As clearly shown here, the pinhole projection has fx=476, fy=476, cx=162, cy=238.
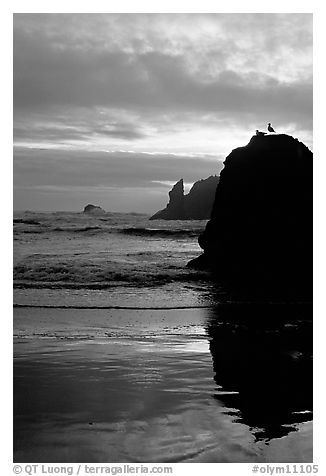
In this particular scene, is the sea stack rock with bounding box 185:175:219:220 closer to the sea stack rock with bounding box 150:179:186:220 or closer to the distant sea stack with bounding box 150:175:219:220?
the distant sea stack with bounding box 150:175:219:220

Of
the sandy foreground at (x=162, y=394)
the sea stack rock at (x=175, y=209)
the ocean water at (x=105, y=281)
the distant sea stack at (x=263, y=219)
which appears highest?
the sea stack rock at (x=175, y=209)

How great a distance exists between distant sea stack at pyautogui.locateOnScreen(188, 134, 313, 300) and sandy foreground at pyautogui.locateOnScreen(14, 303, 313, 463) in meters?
6.72

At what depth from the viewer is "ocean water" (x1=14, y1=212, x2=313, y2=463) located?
4.15 m

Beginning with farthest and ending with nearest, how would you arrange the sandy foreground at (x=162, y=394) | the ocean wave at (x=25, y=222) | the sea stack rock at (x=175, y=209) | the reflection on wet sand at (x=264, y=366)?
the sea stack rock at (x=175, y=209) < the ocean wave at (x=25, y=222) < the reflection on wet sand at (x=264, y=366) < the sandy foreground at (x=162, y=394)

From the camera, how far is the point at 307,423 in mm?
4555

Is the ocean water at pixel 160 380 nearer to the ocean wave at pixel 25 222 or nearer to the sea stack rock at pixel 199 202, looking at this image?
the ocean wave at pixel 25 222

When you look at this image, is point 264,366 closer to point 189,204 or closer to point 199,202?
point 199,202

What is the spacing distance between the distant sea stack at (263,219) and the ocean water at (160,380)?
12.9 ft

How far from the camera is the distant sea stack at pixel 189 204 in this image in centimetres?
8688

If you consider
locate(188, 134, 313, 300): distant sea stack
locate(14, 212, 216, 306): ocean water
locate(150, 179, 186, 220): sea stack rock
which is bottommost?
locate(14, 212, 216, 306): ocean water

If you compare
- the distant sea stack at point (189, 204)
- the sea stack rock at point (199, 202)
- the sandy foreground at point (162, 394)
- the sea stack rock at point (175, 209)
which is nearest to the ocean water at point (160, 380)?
the sandy foreground at point (162, 394)

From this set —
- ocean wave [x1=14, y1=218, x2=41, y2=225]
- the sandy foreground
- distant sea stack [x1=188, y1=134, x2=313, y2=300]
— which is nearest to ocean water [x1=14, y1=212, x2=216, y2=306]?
distant sea stack [x1=188, y1=134, x2=313, y2=300]

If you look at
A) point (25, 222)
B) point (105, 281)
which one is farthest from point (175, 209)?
point (105, 281)
